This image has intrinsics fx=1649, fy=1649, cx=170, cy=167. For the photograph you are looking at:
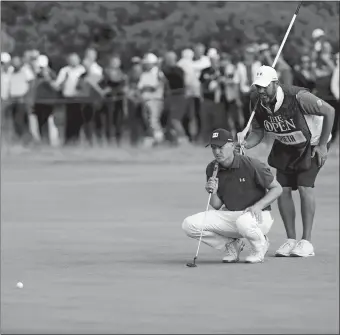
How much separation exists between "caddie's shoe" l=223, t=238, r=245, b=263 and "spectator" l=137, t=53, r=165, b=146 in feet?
51.8

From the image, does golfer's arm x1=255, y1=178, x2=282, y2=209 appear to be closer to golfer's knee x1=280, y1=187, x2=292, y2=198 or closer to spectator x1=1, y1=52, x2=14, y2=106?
golfer's knee x1=280, y1=187, x2=292, y2=198

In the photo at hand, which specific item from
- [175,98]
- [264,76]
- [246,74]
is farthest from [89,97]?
[264,76]

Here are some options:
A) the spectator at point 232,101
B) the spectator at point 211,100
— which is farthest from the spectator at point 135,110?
the spectator at point 232,101

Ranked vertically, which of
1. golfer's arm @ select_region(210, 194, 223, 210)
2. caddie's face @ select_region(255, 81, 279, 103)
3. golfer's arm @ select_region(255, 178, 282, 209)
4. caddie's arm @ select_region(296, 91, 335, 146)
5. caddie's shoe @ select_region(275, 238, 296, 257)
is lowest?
caddie's shoe @ select_region(275, 238, 296, 257)

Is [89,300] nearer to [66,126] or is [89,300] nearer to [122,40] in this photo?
[66,126]

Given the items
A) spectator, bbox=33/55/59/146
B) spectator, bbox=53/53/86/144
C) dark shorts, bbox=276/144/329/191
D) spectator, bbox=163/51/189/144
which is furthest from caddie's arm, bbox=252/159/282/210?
spectator, bbox=33/55/59/146

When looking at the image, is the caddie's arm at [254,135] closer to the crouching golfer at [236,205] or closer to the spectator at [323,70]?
the crouching golfer at [236,205]

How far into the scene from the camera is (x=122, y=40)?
1666 inches

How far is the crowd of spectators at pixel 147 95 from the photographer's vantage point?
2891cm

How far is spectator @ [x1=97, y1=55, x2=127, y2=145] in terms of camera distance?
29.7 m

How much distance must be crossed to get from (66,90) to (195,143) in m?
2.53

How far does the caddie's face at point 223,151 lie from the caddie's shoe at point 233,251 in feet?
2.69

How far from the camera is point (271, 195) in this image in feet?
42.0

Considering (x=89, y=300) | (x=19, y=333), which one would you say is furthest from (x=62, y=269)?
(x=19, y=333)
